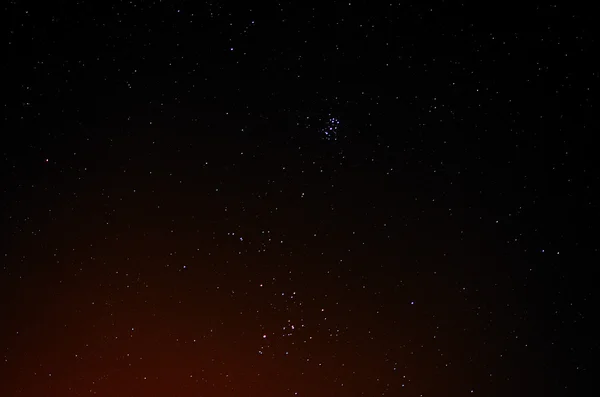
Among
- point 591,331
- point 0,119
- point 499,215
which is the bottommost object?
point 591,331

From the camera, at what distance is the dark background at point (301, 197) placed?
0.75 m

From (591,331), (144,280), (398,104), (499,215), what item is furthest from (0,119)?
(591,331)

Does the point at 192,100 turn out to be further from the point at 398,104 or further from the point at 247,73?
the point at 398,104

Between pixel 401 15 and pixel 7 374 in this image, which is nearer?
pixel 401 15

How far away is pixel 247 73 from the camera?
78cm

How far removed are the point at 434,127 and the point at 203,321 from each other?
1.45 feet

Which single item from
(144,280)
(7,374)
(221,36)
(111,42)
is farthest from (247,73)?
(7,374)

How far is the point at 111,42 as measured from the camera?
782 mm

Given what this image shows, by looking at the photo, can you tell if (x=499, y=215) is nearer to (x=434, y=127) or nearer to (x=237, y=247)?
(x=434, y=127)

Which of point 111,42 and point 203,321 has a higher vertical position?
point 111,42

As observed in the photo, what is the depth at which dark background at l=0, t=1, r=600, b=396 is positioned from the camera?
0.75m

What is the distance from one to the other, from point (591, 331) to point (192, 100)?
0.66m

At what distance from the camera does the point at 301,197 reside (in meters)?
0.79

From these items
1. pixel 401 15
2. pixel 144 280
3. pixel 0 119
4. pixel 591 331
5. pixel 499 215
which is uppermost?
pixel 0 119
